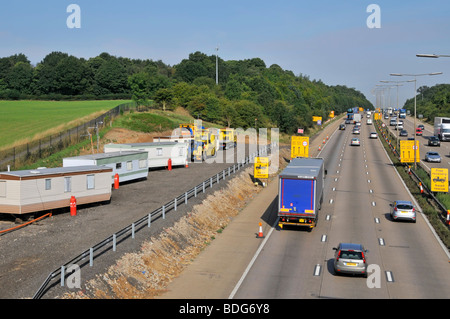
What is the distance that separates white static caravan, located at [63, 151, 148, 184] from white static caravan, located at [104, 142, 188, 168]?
3.47 metres

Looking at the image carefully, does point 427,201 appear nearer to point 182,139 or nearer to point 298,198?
point 298,198

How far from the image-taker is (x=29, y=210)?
27.9 meters

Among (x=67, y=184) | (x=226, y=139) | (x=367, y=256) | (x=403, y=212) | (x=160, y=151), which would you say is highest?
(x=226, y=139)

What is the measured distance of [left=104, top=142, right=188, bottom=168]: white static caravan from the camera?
4591 centimetres

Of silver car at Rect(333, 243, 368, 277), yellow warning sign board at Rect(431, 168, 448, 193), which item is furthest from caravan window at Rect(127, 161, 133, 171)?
yellow warning sign board at Rect(431, 168, 448, 193)

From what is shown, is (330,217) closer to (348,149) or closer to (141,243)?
(141,243)

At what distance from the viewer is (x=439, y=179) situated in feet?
133

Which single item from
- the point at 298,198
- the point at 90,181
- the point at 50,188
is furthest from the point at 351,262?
the point at 50,188

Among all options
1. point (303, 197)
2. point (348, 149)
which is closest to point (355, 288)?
point (303, 197)

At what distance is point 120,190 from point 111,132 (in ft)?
87.5

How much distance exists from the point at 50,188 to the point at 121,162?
11.0m

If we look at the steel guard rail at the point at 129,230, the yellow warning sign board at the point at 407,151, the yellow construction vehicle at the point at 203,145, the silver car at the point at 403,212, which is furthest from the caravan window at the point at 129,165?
the yellow warning sign board at the point at 407,151

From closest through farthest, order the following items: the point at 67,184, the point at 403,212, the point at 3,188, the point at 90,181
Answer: the point at 3,188, the point at 67,184, the point at 90,181, the point at 403,212

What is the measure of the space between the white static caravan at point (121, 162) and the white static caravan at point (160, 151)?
3468 mm
